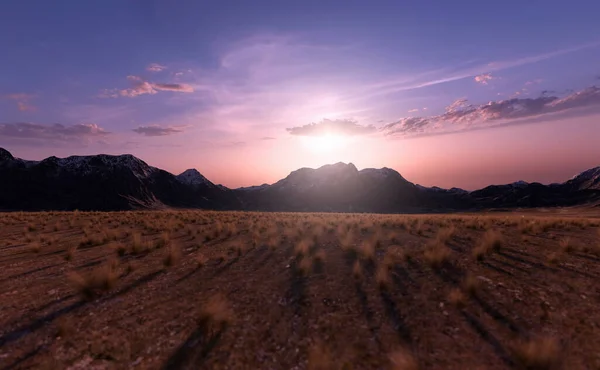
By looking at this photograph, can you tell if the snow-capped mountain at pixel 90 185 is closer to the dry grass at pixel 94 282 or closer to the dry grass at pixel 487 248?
the dry grass at pixel 94 282

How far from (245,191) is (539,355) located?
526 ft

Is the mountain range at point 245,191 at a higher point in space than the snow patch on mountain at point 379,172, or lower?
lower

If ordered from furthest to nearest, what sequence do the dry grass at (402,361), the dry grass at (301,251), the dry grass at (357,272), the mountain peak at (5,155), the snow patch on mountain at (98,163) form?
the snow patch on mountain at (98,163) < the mountain peak at (5,155) < the dry grass at (301,251) < the dry grass at (357,272) < the dry grass at (402,361)

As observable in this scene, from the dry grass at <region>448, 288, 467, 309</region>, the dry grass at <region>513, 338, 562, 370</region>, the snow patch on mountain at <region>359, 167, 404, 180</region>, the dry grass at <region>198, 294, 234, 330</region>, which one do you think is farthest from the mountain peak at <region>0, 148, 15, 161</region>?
the dry grass at <region>513, 338, 562, 370</region>

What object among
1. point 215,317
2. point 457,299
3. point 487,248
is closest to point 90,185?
point 215,317

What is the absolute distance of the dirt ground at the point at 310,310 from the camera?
5879 mm

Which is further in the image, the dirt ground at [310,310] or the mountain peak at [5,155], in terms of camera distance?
the mountain peak at [5,155]

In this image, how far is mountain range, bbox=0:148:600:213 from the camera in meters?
109

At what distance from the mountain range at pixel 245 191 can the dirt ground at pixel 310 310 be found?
355 feet

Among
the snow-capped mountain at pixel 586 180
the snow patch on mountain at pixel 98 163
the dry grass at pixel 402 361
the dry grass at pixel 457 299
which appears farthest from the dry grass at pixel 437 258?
the snow-capped mountain at pixel 586 180

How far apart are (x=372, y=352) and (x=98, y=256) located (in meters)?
12.3

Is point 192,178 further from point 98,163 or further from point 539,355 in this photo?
point 539,355

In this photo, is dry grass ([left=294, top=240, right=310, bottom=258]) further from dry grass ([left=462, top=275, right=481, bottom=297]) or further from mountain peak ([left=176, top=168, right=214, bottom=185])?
mountain peak ([left=176, top=168, right=214, bottom=185])

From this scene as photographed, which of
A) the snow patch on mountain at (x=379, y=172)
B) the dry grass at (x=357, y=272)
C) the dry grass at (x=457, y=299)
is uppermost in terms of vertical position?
the snow patch on mountain at (x=379, y=172)
